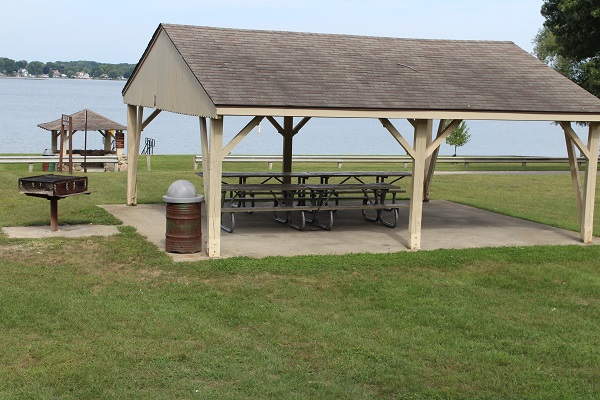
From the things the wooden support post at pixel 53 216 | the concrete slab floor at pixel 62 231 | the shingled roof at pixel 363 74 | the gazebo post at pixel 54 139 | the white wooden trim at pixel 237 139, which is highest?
the shingled roof at pixel 363 74

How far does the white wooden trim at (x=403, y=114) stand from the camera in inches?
430

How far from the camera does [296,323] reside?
27.2ft

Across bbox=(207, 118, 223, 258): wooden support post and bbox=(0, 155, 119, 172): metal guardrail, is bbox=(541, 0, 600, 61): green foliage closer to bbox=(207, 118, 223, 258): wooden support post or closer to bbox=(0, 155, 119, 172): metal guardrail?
bbox=(0, 155, 119, 172): metal guardrail

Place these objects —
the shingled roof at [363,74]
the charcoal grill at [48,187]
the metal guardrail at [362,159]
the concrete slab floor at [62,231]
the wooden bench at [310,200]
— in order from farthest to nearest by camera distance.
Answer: the metal guardrail at [362,159] < the wooden bench at [310,200] < the concrete slab floor at [62,231] < the charcoal grill at [48,187] < the shingled roof at [363,74]

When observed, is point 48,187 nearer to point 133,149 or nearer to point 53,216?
point 53,216

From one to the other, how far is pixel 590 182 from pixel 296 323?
22.4 ft

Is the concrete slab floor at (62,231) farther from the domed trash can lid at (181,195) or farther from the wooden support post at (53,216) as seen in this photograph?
the domed trash can lid at (181,195)

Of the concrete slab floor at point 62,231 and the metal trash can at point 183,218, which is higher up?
the metal trash can at point 183,218

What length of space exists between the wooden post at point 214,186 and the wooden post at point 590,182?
5739 millimetres

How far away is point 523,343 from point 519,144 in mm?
59997

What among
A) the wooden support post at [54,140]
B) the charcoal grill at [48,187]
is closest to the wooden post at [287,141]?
the charcoal grill at [48,187]

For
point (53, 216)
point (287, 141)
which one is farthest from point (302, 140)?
point (53, 216)

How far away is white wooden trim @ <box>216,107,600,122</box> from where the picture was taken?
35.9ft

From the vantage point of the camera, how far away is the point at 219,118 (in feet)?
35.9
